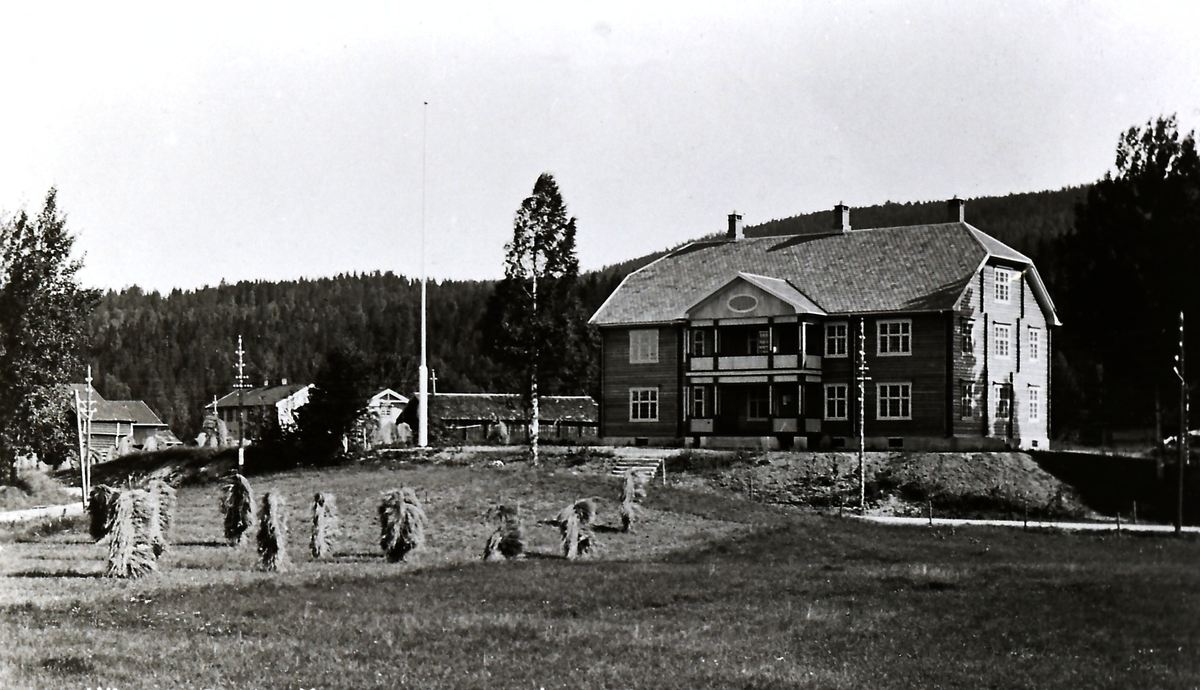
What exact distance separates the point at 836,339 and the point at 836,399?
2.60 metres

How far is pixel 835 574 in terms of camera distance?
2517 cm

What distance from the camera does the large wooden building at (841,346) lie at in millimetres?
50531

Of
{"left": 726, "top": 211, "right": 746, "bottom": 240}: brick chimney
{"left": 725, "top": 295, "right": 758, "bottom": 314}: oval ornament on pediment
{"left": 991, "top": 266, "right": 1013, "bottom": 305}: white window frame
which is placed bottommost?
{"left": 725, "top": 295, "right": 758, "bottom": 314}: oval ornament on pediment

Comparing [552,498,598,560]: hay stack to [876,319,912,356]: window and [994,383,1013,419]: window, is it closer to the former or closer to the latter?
[876,319,912,356]: window

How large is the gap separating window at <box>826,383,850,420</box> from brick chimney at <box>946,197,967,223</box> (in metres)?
9.88

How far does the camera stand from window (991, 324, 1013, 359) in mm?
52344

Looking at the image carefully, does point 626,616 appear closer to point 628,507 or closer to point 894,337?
point 628,507

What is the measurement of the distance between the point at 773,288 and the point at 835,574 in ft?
92.2

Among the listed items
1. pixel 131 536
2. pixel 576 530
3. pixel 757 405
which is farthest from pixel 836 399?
pixel 131 536

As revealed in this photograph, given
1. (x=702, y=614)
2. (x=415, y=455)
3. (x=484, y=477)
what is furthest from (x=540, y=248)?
(x=702, y=614)

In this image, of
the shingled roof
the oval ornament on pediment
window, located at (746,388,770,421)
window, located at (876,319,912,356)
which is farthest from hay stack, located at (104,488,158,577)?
window, located at (876,319,912,356)

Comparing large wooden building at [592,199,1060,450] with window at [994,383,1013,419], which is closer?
large wooden building at [592,199,1060,450]

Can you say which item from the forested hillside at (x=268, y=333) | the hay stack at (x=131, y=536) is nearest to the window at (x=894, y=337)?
the hay stack at (x=131, y=536)

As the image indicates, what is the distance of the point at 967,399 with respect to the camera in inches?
1983
